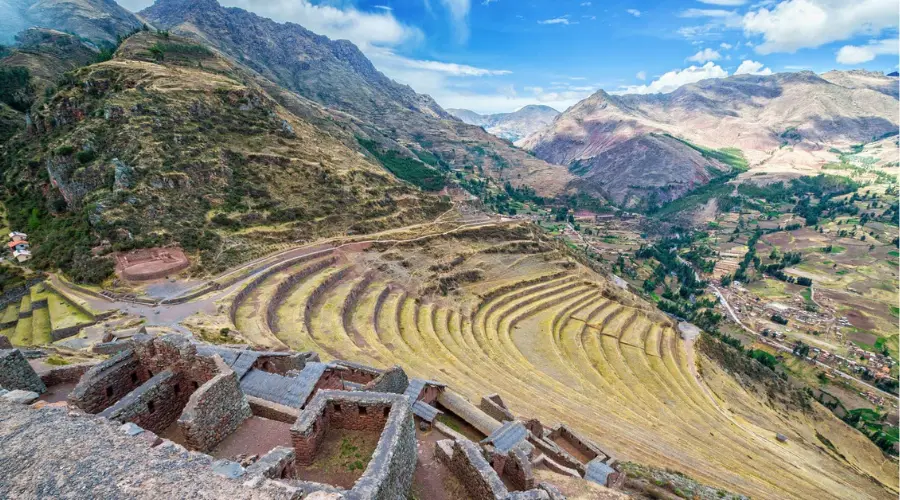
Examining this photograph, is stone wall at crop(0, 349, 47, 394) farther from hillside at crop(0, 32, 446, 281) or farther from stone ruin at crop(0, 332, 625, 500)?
hillside at crop(0, 32, 446, 281)

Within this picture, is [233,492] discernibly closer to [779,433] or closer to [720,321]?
[779,433]

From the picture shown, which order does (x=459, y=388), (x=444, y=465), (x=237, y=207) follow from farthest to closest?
(x=237, y=207) < (x=459, y=388) < (x=444, y=465)

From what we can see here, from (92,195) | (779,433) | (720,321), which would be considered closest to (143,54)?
(92,195)

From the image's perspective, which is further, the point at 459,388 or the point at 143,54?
the point at 143,54

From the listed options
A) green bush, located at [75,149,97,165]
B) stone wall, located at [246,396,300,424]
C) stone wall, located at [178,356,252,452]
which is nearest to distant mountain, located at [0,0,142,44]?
green bush, located at [75,149,97,165]

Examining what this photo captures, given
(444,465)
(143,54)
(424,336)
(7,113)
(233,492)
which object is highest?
(143,54)

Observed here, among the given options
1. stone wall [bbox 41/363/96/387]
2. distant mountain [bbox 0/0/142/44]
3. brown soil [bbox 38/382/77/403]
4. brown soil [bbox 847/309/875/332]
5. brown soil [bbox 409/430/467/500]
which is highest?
distant mountain [bbox 0/0/142/44]
